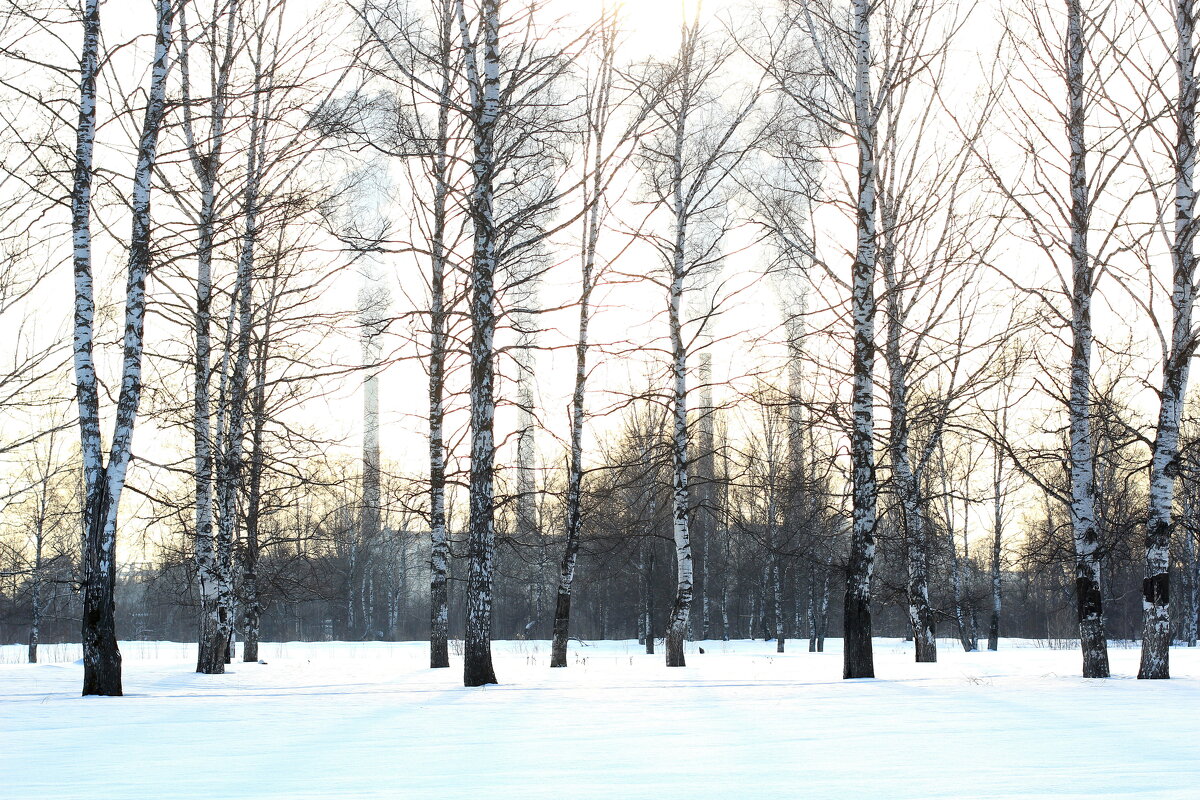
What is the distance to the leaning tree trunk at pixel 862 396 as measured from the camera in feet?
36.3

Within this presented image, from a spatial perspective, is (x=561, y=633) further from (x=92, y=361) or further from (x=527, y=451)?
(x=527, y=451)

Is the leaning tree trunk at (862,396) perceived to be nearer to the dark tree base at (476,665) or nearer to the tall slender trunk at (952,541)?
the dark tree base at (476,665)

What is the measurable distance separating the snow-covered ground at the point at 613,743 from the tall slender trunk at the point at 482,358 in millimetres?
822

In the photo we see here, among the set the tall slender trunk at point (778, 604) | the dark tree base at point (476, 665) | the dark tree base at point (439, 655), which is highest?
the dark tree base at point (476, 665)

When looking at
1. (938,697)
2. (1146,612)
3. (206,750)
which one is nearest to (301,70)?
(206,750)

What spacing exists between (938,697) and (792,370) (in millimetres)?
18687

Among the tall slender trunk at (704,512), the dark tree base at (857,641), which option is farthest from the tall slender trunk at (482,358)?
the tall slender trunk at (704,512)

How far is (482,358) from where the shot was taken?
35.3 ft

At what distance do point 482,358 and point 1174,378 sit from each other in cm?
821

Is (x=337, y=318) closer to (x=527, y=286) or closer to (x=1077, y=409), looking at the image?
(x=527, y=286)

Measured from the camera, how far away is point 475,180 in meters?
10.9

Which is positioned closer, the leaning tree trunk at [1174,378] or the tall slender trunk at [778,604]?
the leaning tree trunk at [1174,378]

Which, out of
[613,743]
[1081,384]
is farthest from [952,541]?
[613,743]

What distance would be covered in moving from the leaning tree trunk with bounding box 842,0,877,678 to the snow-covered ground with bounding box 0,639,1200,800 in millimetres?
1164
